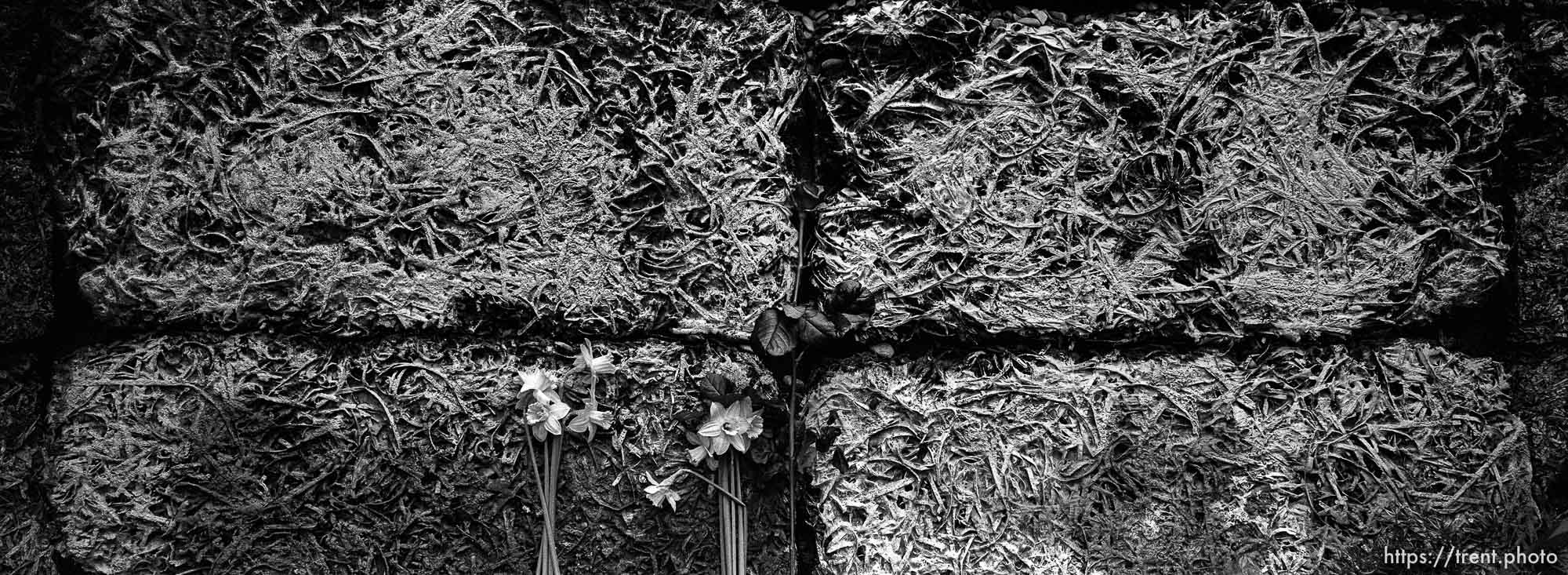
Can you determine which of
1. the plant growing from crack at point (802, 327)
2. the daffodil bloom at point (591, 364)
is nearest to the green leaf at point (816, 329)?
the plant growing from crack at point (802, 327)

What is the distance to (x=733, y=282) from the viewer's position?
1.25 m

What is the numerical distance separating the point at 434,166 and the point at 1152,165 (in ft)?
3.65

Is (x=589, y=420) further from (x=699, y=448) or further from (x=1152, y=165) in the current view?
(x=1152, y=165)

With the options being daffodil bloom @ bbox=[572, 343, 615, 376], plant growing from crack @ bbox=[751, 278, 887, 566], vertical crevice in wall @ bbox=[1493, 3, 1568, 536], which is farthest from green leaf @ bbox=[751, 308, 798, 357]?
vertical crevice in wall @ bbox=[1493, 3, 1568, 536]

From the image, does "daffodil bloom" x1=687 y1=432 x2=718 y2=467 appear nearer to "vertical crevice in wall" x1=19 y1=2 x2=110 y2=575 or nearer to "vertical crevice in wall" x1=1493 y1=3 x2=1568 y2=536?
"vertical crevice in wall" x1=19 y1=2 x2=110 y2=575

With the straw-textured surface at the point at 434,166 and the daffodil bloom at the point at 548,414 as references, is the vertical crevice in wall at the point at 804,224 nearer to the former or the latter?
the straw-textured surface at the point at 434,166

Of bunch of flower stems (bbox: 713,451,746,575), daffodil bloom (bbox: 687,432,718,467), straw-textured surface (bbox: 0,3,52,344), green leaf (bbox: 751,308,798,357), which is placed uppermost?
straw-textured surface (bbox: 0,3,52,344)

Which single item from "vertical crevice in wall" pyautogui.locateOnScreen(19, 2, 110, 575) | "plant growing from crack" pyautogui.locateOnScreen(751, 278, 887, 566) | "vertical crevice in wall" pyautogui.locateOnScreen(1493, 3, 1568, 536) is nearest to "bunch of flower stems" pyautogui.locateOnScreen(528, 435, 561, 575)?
"plant growing from crack" pyautogui.locateOnScreen(751, 278, 887, 566)

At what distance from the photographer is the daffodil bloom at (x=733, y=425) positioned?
1218 millimetres

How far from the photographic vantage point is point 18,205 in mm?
1198

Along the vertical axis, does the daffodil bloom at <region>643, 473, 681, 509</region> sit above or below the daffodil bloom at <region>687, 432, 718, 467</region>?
below

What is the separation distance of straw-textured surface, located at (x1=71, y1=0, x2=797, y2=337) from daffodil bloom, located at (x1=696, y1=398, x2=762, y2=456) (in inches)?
5.3

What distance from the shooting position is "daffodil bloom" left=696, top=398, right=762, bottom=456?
1218 millimetres

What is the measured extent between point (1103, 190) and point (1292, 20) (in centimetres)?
40
